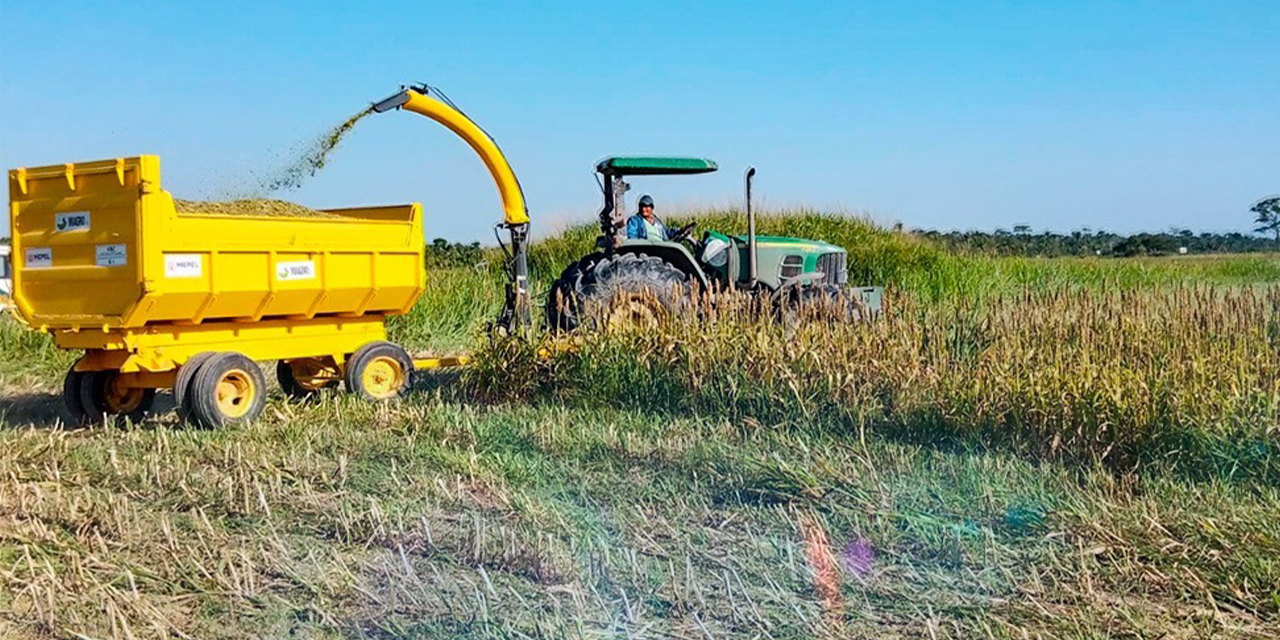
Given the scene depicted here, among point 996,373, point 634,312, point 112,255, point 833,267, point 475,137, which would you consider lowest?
point 996,373

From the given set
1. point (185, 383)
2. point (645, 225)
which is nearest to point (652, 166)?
point (645, 225)

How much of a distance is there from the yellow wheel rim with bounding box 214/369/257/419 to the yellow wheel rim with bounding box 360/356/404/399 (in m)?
0.97

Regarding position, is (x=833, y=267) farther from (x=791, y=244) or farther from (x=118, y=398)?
(x=118, y=398)

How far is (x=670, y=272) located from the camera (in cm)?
889

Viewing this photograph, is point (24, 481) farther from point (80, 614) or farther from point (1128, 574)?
point (1128, 574)

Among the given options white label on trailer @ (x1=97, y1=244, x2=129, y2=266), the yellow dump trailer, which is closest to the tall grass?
the yellow dump trailer

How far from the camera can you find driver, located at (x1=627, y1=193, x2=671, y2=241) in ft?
30.8

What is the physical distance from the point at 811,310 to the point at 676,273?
1514 millimetres

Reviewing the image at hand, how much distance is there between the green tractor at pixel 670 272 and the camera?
8312mm

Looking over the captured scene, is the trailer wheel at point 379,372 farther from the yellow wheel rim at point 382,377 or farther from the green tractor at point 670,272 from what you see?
the green tractor at point 670,272

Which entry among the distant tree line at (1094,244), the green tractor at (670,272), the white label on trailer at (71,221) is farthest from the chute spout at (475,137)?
the distant tree line at (1094,244)

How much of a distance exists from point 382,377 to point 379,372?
0.16ft

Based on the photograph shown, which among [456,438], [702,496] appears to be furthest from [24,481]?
[702,496]

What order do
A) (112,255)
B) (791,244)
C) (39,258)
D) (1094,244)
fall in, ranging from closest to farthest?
1. (112,255)
2. (39,258)
3. (791,244)
4. (1094,244)
